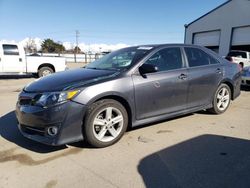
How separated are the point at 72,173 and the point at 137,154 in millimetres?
957

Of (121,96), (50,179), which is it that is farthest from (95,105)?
(50,179)

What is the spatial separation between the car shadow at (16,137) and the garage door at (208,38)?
76.3 feet

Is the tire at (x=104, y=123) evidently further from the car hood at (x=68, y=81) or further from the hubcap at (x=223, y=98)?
the hubcap at (x=223, y=98)

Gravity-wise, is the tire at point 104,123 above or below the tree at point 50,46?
below

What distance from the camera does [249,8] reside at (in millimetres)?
21719

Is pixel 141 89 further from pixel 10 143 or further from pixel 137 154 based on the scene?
pixel 10 143

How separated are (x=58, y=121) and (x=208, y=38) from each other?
985 inches

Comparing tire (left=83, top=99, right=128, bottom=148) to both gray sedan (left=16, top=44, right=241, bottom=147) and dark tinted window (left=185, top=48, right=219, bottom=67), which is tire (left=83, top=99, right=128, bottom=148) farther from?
dark tinted window (left=185, top=48, right=219, bottom=67)

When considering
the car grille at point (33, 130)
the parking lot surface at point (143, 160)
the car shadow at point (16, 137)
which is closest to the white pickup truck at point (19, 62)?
the car shadow at point (16, 137)

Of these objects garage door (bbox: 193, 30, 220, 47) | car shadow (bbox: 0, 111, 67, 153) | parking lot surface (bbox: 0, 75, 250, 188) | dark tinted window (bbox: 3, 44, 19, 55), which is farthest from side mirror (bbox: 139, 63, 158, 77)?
garage door (bbox: 193, 30, 220, 47)

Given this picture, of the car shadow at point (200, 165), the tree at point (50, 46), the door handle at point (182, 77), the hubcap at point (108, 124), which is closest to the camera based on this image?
the car shadow at point (200, 165)

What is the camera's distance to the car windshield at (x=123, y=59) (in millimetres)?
4317

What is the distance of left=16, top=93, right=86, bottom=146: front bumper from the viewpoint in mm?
3383

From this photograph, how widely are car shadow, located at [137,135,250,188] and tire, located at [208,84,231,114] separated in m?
1.47
